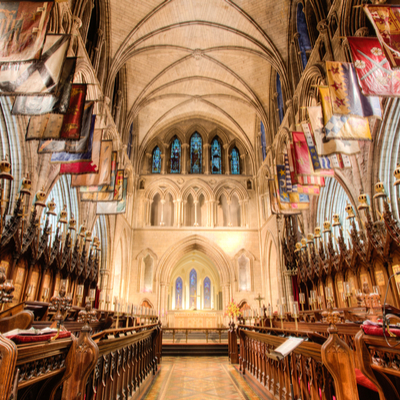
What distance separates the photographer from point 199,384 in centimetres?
603

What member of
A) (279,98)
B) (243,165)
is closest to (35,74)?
(279,98)

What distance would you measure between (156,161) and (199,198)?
4.01 meters

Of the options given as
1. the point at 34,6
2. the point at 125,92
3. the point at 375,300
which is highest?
the point at 125,92

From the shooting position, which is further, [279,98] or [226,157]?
[226,157]

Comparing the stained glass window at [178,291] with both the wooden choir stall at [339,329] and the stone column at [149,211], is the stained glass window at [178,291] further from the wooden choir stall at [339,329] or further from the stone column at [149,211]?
the wooden choir stall at [339,329]

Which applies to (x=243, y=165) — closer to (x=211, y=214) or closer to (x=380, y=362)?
(x=211, y=214)

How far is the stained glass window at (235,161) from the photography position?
69.8 ft

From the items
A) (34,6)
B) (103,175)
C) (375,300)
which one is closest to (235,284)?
(103,175)

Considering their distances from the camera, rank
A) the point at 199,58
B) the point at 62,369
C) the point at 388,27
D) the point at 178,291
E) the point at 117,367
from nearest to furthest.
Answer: the point at 62,369 < the point at 117,367 < the point at 388,27 < the point at 199,58 < the point at 178,291

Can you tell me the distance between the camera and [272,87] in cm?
1692

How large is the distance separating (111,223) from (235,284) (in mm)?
7998

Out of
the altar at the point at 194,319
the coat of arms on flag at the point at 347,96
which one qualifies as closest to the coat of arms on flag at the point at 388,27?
the coat of arms on flag at the point at 347,96

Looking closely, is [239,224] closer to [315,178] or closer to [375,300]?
[315,178]

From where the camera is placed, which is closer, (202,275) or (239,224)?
(239,224)
